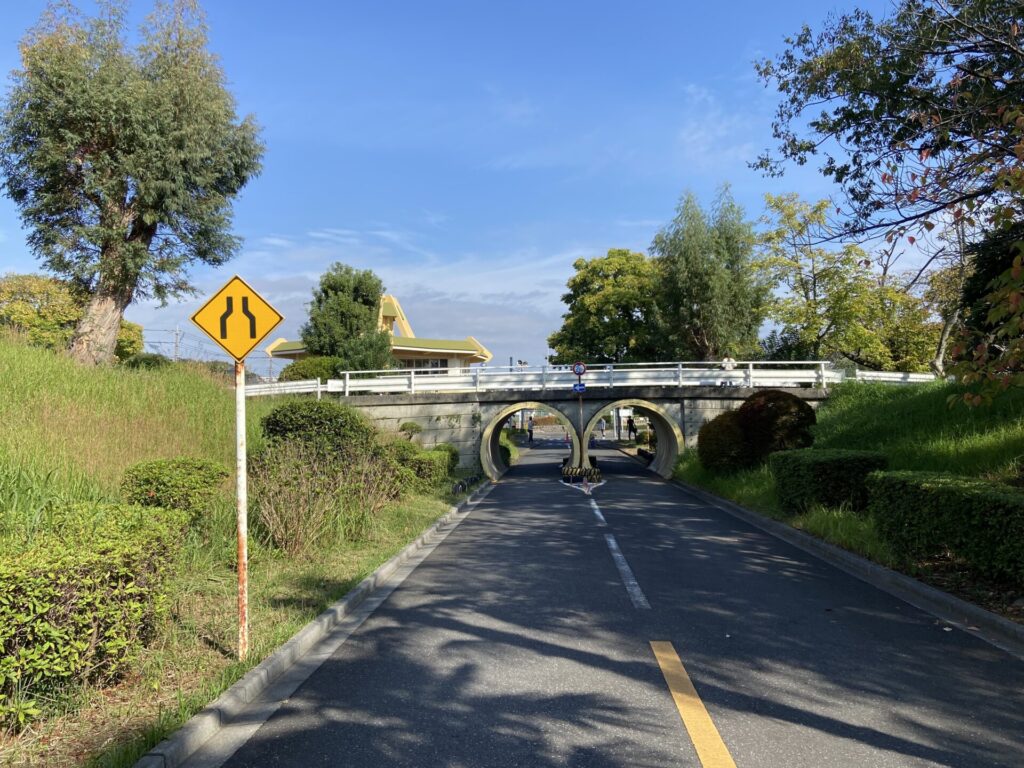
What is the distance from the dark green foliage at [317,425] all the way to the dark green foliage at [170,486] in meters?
4.45

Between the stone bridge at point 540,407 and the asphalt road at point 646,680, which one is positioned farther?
the stone bridge at point 540,407

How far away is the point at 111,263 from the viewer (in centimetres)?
1844

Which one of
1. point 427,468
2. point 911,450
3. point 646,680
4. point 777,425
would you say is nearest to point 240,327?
point 646,680

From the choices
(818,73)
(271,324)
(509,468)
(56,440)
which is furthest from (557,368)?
(271,324)

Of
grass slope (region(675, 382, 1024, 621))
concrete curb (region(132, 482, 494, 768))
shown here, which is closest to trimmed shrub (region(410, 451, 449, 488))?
grass slope (region(675, 382, 1024, 621))

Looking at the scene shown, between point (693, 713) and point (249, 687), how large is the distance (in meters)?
2.74

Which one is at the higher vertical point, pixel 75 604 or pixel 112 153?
pixel 112 153

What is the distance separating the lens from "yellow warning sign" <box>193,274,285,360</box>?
487cm

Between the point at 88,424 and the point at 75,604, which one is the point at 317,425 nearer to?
the point at 88,424

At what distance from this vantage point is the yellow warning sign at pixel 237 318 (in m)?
4.87

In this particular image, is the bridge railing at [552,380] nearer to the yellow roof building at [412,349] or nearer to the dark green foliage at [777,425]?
the dark green foliage at [777,425]

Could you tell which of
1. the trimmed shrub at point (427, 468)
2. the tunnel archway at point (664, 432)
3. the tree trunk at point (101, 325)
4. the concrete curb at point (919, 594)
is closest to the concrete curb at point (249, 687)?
the concrete curb at point (919, 594)

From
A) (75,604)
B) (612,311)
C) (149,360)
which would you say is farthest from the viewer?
(612,311)

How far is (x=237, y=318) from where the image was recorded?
195 inches
